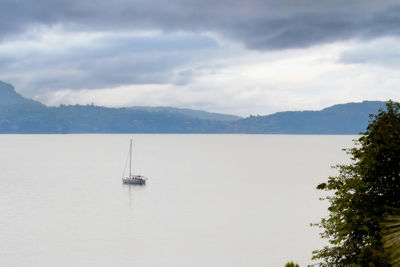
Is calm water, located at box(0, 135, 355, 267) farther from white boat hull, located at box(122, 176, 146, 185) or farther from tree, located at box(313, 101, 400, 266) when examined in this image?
tree, located at box(313, 101, 400, 266)

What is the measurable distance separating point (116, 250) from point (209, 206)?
5122 centimetres

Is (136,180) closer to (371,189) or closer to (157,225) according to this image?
(157,225)

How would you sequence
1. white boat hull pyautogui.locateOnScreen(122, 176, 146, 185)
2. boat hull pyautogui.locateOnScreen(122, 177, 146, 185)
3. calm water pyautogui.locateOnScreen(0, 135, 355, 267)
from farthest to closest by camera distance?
white boat hull pyautogui.locateOnScreen(122, 176, 146, 185) → boat hull pyautogui.locateOnScreen(122, 177, 146, 185) → calm water pyautogui.locateOnScreen(0, 135, 355, 267)

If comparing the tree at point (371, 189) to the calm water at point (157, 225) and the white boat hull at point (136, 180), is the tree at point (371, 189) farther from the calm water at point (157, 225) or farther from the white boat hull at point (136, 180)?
the white boat hull at point (136, 180)

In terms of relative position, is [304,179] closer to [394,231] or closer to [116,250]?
[116,250]

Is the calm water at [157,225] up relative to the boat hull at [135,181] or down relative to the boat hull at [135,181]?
down

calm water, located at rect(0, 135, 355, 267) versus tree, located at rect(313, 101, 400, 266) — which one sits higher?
tree, located at rect(313, 101, 400, 266)

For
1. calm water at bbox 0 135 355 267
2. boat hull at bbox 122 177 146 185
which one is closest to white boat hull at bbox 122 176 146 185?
boat hull at bbox 122 177 146 185

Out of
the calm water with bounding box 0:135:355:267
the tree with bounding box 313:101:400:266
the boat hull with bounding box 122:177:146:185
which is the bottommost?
the calm water with bounding box 0:135:355:267

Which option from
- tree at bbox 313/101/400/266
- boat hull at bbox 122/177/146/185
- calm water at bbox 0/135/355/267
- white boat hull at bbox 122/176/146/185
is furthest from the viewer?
white boat hull at bbox 122/176/146/185

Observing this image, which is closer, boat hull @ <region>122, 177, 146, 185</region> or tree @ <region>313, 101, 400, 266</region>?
tree @ <region>313, 101, 400, 266</region>

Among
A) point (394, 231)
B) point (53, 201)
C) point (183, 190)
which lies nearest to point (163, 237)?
point (53, 201)

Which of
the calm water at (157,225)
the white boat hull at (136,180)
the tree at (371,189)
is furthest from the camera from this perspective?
the white boat hull at (136,180)

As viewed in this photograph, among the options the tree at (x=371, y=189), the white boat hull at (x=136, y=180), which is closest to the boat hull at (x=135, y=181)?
the white boat hull at (x=136, y=180)
